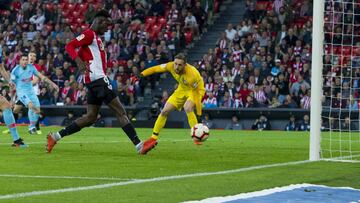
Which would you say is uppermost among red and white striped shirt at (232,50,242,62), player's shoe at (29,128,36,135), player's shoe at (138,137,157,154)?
red and white striped shirt at (232,50,242,62)

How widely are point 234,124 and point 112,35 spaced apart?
334 inches

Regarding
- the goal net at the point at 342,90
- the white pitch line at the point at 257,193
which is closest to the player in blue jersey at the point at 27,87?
the goal net at the point at 342,90

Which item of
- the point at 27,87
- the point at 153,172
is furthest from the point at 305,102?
the point at 153,172

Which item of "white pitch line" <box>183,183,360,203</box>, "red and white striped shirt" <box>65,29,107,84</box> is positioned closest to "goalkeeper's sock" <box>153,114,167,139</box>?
"red and white striped shirt" <box>65,29,107,84</box>

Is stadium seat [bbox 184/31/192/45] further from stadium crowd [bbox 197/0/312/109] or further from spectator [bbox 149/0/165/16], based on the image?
spectator [bbox 149/0/165/16]

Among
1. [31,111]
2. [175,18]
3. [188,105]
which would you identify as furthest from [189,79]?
[175,18]

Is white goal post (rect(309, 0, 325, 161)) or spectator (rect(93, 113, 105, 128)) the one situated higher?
white goal post (rect(309, 0, 325, 161))

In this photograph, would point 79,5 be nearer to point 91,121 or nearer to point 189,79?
point 189,79

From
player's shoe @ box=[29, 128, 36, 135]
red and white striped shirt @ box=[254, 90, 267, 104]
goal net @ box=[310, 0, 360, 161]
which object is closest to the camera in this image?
goal net @ box=[310, 0, 360, 161]

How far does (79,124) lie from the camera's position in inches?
616

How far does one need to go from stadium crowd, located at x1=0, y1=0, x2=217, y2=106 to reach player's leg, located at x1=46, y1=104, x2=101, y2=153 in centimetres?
1605

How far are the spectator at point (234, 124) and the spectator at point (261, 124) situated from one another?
499 mm

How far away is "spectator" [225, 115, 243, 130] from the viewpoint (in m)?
30.5

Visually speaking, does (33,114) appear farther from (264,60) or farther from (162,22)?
(162,22)
